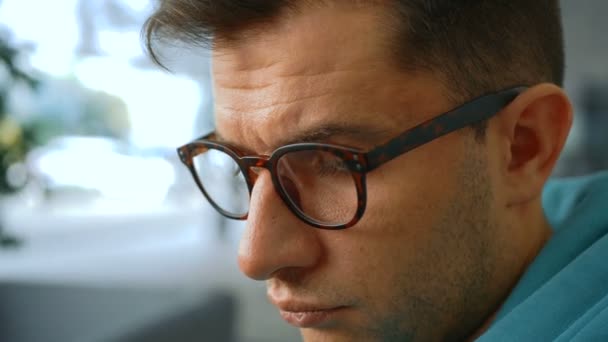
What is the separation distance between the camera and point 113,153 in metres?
5.01

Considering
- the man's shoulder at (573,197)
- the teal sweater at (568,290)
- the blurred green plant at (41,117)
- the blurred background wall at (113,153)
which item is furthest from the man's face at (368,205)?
the blurred green plant at (41,117)

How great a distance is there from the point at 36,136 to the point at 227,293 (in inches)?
50.1

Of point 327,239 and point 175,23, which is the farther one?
point 175,23

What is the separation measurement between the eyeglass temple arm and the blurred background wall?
195cm

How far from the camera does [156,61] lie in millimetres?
1178

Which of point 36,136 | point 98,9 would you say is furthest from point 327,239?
point 98,9

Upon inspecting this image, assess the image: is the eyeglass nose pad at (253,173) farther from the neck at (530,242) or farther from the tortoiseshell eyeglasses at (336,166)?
the neck at (530,242)

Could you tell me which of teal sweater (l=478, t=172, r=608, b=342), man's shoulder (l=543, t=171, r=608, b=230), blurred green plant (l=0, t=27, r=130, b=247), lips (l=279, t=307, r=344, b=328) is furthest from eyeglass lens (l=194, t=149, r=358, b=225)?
blurred green plant (l=0, t=27, r=130, b=247)

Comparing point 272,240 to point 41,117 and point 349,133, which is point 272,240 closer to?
point 349,133

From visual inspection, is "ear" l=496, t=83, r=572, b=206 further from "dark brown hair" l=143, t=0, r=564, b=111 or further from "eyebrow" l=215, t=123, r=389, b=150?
"eyebrow" l=215, t=123, r=389, b=150

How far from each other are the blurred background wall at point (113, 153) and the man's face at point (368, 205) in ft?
6.12

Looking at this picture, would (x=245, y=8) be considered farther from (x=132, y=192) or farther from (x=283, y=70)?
(x=132, y=192)

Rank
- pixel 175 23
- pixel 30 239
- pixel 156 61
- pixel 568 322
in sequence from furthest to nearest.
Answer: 1. pixel 30 239
2. pixel 156 61
3. pixel 175 23
4. pixel 568 322

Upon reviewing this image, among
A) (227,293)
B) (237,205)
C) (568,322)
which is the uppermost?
(237,205)
